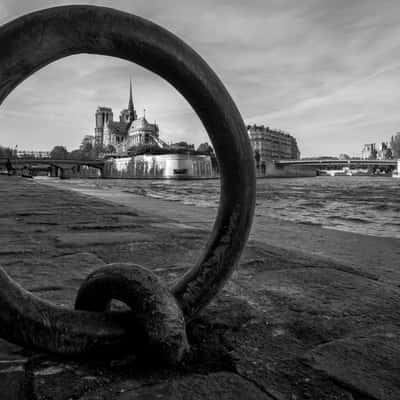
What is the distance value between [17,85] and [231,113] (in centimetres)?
43

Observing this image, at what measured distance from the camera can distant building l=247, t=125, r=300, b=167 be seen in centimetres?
9156

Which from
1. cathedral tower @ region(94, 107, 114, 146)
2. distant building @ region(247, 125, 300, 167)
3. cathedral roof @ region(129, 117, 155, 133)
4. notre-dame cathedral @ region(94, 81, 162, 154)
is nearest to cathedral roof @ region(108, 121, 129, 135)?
notre-dame cathedral @ region(94, 81, 162, 154)

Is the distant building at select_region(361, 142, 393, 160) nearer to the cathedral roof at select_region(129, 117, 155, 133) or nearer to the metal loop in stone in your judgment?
the cathedral roof at select_region(129, 117, 155, 133)

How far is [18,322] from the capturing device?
0.75 metres

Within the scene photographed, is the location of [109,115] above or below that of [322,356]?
above

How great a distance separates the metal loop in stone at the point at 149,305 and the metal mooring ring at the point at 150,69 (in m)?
0.06

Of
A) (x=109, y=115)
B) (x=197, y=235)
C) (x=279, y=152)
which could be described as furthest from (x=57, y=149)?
(x=197, y=235)

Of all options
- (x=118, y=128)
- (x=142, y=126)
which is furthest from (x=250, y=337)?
(x=118, y=128)

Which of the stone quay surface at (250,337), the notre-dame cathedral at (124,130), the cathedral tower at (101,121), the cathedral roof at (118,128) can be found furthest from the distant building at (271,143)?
the stone quay surface at (250,337)

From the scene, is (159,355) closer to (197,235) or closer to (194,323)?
(194,323)

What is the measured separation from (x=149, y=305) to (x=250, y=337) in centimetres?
32

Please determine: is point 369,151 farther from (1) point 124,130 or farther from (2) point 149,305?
(2) point 149,305

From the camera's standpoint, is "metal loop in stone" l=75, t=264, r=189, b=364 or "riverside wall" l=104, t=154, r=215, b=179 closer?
"metal loop in stone" l=75, t=264, r=189, b=364

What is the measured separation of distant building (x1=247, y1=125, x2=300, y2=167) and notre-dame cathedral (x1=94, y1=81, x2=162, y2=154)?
22.6 m
